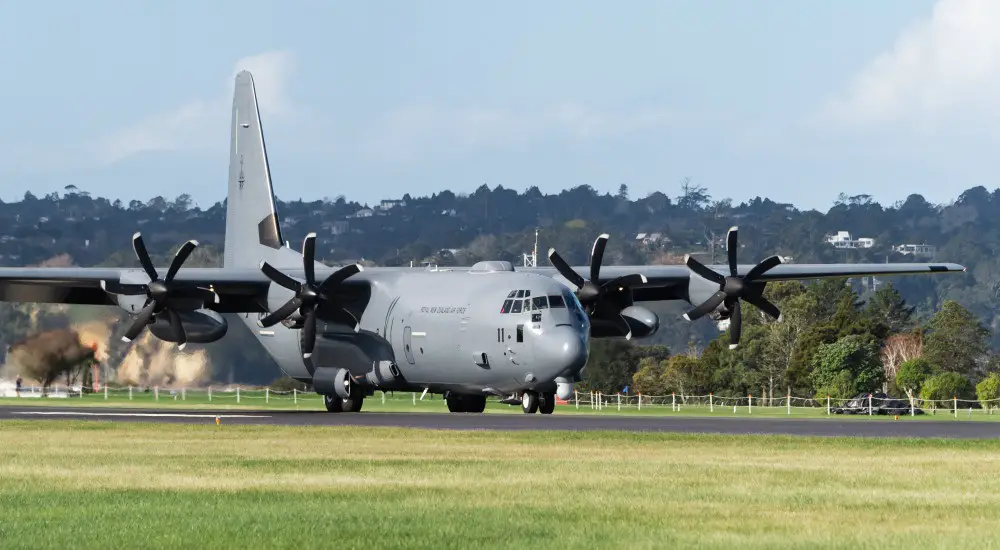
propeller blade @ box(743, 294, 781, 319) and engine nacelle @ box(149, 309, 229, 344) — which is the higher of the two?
propeller blade @ box(743, 294, 781, 319)

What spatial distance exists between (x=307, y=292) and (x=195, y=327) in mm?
3468

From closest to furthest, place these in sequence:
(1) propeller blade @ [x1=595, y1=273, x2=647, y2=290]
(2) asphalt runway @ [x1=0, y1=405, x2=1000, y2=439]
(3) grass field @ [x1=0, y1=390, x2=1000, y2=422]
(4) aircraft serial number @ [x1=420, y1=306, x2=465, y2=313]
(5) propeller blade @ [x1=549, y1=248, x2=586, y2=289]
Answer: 1. (2) asphalt runway @ [x1=0, y1=405, x2=1000, y2=439]
2. (4) aircraft serial number @ [x1=420, y1=306, x2=465, y2=313]
3. (5) propeller blade @ [x1=549, y1=248, x2=586, y2=289]
4. (1) propeller blade @ [x1=595, y1=273, x2=647, y2=290]
5. (3) grass field @ [x1=0, y1=390, x2=1000, y2=422]

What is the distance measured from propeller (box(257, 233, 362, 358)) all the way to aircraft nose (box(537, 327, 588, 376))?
25.5ft

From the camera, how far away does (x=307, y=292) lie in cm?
4556

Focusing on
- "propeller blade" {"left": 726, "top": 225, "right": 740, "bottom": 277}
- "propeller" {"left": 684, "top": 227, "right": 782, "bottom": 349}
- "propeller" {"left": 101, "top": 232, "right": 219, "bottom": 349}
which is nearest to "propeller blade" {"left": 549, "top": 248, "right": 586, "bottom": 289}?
"propeller" {"left": 684, "top": 227, "right": 782, "bottom": 349}

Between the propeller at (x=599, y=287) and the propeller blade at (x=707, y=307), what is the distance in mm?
1787

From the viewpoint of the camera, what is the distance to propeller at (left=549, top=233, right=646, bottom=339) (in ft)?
151

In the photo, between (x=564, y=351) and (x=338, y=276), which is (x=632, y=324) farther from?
(x=338, y=276)

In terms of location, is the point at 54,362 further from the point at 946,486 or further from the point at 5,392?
the point at 946,486

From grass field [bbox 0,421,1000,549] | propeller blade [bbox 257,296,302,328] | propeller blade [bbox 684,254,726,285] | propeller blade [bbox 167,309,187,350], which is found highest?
propeller blade [bbox 684,254,726,285]

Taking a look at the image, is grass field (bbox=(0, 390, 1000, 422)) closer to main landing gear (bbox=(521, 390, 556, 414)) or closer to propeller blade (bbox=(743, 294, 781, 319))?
propeller blade (bbox=(743, 294, 781, 319))

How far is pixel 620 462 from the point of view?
2538 centimetres

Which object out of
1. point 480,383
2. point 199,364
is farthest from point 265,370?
point 480,383

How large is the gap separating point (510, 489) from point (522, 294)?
69.1 feet
